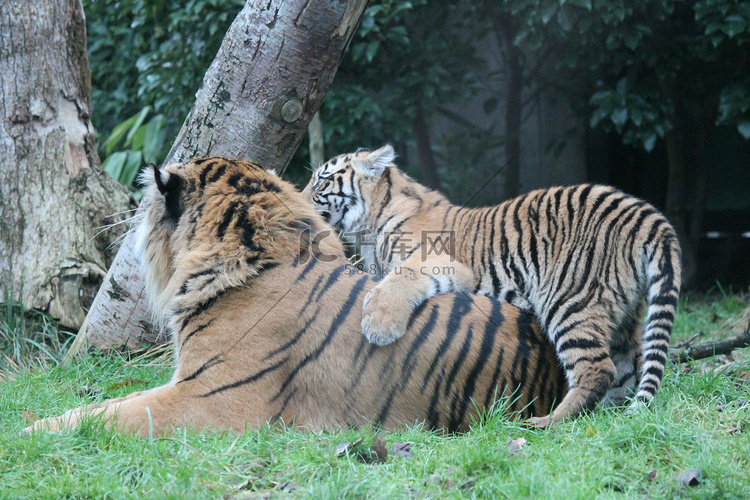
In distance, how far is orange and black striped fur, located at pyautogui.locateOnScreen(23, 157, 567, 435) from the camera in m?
2.92

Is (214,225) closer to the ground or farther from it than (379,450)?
farther from it

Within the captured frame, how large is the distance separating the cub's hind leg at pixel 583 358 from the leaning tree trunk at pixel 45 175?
3328 millimetres

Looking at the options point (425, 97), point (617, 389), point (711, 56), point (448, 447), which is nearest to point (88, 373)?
point (448, 447)

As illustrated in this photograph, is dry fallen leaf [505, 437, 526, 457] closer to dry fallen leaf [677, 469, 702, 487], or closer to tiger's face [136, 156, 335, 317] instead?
dry fallen leaf [677, 469, 702, 487]

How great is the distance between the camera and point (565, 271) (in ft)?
12.2

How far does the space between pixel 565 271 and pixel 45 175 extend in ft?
12.4

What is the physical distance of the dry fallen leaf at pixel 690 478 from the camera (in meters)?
2.42

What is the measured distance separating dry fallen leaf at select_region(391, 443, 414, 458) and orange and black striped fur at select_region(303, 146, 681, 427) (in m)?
0.53

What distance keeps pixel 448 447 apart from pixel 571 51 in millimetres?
4986

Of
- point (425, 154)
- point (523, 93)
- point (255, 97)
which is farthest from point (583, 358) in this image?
point (523, 93)

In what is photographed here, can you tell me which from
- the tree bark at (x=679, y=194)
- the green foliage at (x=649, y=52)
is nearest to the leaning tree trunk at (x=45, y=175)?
the green foliage at (x=649, y=52)

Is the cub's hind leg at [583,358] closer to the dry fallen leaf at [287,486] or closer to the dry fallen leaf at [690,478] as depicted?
the dry fallen leaf at [690,478]

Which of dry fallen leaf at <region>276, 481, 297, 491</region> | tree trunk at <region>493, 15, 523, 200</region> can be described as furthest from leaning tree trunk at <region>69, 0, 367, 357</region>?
tree trunk at <region>493, 15, 523, 200</region>

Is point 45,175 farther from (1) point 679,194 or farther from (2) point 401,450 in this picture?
(1) point 679,194
